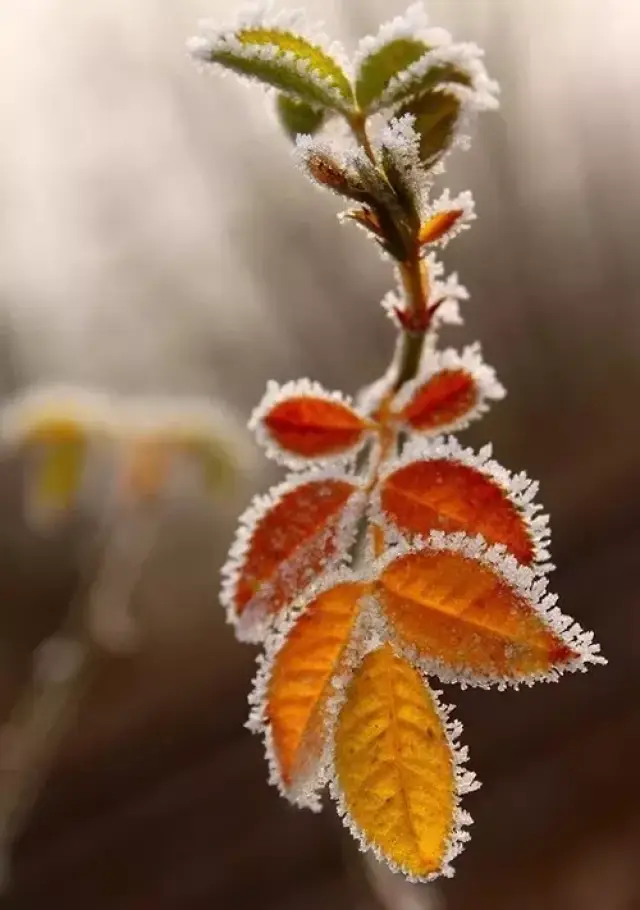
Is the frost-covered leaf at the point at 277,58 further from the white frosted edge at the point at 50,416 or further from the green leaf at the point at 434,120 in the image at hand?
the white frosted edge at the point at 50,416

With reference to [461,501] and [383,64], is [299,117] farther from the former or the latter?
[461,501]

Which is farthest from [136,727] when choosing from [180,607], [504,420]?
[504,420]

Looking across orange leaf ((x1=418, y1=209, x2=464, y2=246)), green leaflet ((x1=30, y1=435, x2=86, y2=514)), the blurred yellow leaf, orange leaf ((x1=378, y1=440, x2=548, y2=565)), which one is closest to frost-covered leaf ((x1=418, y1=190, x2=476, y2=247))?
orange leaf ((x1=418, y1=209, x2=464, y2=246))

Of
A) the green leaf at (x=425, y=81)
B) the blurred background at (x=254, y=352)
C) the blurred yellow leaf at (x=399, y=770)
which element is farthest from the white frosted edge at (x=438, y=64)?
the blurred background at (x=254, y=352)

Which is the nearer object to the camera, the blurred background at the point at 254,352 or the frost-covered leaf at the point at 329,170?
the frost-covered leaf at the point at 329,170

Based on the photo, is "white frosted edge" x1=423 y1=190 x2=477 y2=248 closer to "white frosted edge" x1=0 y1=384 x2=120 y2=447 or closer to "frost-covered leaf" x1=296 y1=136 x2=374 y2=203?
"frost-covered leaf" x1=296 y1=136 x2=374 y2=203

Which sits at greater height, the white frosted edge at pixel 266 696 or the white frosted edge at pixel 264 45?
the white frosted edge at pixel 264 45
